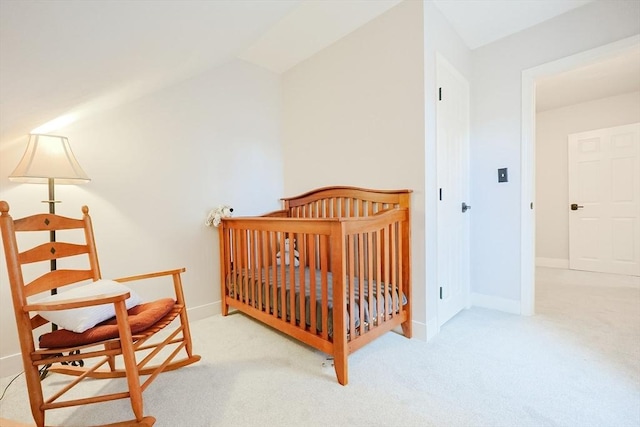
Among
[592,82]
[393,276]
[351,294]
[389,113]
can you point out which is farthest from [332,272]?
[592,82]

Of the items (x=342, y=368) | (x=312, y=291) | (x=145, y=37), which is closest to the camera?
(x=145, y=37)

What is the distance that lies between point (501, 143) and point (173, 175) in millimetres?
2831

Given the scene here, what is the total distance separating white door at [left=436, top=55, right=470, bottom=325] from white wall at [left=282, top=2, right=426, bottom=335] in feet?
0.73

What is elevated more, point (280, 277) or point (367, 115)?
point (367, 115)

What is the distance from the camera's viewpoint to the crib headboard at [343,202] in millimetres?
1963

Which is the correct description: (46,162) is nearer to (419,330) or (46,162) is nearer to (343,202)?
(343,202)

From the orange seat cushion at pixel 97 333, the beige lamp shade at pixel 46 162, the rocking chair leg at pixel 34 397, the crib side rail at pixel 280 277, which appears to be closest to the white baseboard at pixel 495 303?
the crib side rail at pixel 280 277

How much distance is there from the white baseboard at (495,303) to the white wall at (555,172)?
2.43m

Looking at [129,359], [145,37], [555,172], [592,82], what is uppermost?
[592,82]

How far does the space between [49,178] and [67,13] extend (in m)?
1.01

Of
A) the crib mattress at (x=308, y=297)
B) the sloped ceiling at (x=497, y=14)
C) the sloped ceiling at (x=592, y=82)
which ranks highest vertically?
the sloped ceiling at (x=497, y=14)

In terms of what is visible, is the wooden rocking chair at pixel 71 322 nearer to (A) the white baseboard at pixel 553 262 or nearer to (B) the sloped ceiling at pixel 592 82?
(B) the sloped ceiling at pixel 592 82

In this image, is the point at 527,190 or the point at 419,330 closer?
the point at 419,330

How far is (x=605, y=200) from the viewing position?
3.53 metres
